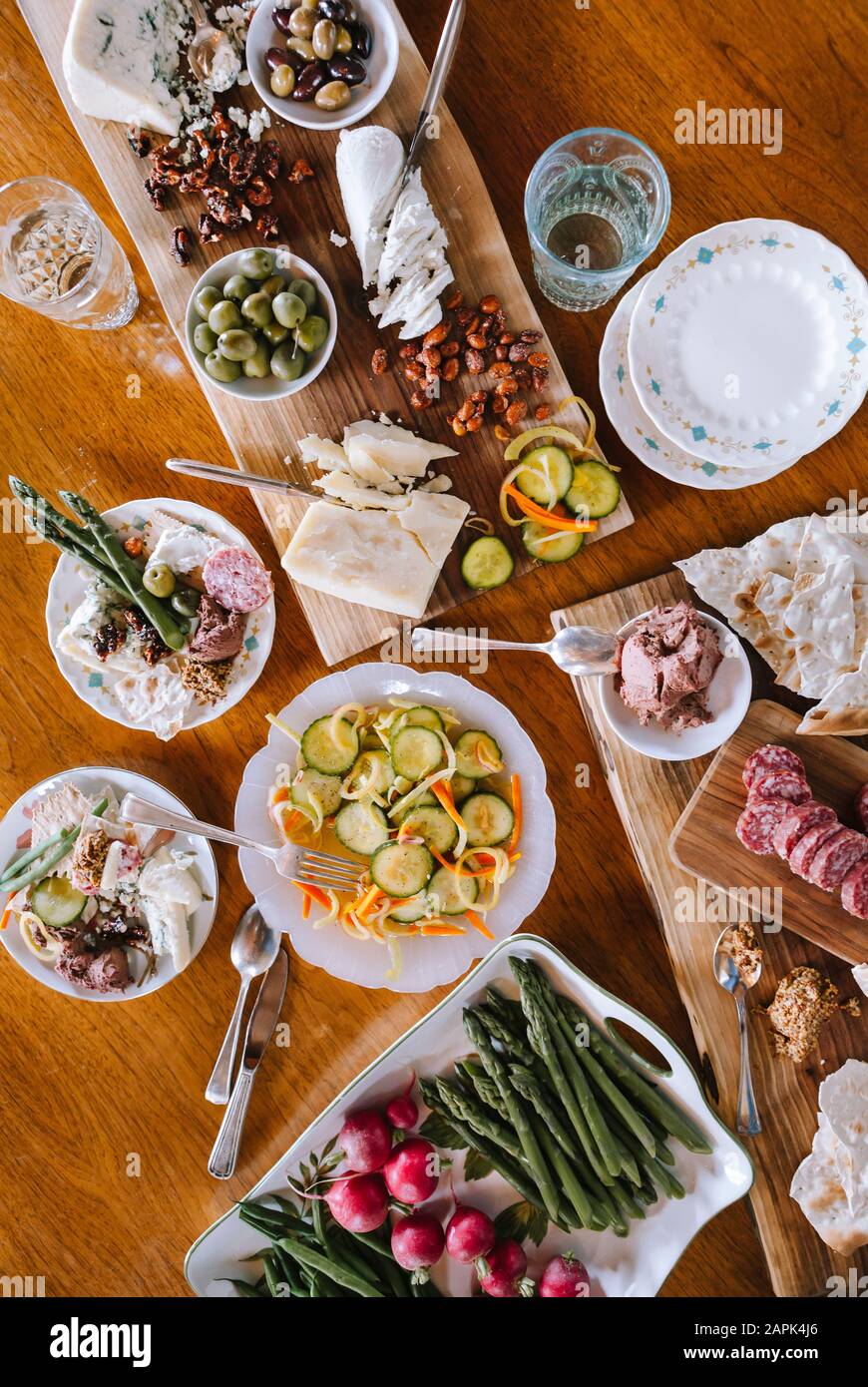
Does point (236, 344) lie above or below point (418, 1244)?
above

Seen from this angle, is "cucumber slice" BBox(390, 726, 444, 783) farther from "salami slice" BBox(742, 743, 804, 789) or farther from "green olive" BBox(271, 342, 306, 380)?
"green olive" BBox(271, 342, 306, 380)

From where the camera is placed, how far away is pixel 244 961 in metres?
2.00

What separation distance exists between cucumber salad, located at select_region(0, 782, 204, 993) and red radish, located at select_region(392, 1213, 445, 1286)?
749 millimetres

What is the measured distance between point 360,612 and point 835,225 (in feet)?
4.40

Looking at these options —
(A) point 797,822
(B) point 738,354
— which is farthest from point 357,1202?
(B) point 738,354

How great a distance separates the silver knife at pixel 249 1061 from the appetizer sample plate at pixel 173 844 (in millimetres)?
186

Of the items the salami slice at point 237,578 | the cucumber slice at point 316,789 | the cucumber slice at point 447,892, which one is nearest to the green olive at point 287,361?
the salami slice at point 237,578

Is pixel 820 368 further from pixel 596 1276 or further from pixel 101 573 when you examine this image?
pixel 596 1276

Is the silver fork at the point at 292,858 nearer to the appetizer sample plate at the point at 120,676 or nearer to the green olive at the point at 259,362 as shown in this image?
the appetizer sample plate at the point at 120,676

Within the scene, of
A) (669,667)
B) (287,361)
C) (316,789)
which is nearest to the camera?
(669,667)

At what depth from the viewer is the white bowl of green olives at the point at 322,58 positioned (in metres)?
1.81

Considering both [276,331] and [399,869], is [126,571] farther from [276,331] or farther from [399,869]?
[399,869]

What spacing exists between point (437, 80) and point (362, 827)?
1567 mm

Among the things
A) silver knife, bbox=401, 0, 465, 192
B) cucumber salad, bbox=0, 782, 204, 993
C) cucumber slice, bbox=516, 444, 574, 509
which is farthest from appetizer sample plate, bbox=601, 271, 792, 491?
cucumber salad, bbox=0, 782, 204, 993
